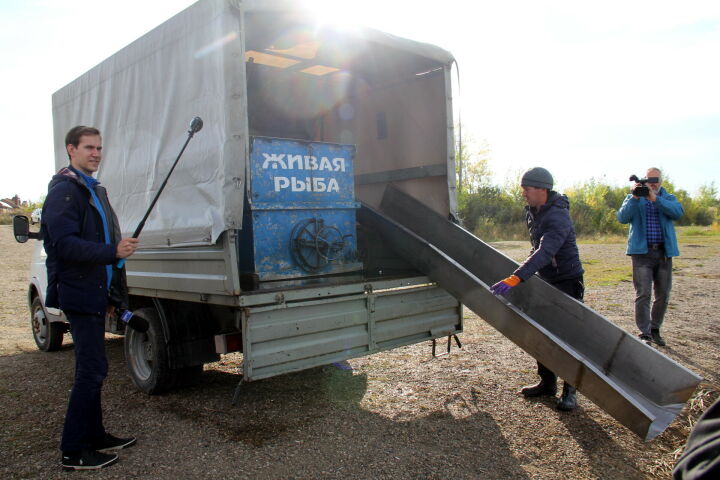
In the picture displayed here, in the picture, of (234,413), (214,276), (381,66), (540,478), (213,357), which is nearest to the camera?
(540,478)

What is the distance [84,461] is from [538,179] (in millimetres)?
3693

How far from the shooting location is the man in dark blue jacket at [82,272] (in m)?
3.28

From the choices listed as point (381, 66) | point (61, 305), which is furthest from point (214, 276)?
point (381, 66)

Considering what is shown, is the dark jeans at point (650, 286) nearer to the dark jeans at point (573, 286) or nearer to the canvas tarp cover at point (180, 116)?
the dark jeans at point (573, 286)

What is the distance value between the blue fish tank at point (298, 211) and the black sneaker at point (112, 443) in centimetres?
144

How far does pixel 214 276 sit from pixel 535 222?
2545 millimetres

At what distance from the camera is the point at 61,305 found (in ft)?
10.9

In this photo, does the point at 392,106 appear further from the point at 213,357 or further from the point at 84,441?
the point at 84,441

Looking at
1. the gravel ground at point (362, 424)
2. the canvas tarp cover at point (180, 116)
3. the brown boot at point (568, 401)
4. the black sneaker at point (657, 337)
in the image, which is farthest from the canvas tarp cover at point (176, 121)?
the black sneaker at point (657, 337)

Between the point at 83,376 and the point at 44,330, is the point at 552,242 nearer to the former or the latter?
the point at 83,376

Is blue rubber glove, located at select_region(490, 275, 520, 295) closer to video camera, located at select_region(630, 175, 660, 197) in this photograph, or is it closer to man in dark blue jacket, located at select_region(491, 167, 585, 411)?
man in dark blue jacket, located at select_region(491, 167, 585, 411)

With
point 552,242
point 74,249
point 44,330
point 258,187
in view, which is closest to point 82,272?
point 74,249

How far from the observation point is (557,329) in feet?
14.2

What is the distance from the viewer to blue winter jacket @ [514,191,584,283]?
13.5ft
